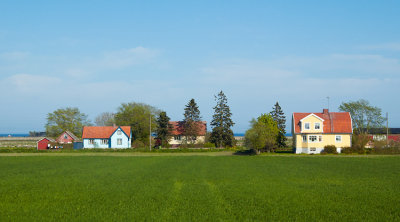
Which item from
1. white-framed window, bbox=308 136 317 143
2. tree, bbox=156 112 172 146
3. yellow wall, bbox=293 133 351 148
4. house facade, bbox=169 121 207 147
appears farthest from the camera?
house facade, bbox=169 121 207 147

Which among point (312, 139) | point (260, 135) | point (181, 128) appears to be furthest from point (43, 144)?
point (312, 139)

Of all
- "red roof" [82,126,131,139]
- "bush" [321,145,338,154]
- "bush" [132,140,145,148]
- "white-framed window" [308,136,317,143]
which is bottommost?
"bush" [321,145,338,154]

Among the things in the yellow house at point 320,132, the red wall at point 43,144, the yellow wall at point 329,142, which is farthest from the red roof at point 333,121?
the red wall at point 43,144

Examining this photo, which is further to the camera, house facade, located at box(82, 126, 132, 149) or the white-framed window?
house facade, located at box(82, 126, 132, 149)

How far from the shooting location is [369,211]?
49.0ft

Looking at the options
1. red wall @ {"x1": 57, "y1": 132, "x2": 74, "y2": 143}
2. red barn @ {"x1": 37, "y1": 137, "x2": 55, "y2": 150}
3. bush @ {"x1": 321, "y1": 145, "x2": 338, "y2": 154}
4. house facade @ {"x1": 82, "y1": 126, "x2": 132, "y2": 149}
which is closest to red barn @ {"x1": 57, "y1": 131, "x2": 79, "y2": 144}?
red wall @ {"x1": 57, "y1": 132, "x2": 74, "y2": 143}

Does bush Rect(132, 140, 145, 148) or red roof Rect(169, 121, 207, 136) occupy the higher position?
red roof Rect(169, 121, 207, 136)

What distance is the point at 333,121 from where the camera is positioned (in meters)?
66.9

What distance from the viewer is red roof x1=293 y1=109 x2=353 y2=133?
65.2 metres

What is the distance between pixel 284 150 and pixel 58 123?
59.3 metres

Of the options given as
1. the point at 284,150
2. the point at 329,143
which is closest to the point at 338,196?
the point at 329,143

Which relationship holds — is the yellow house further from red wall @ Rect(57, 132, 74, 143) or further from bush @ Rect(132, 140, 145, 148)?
red wall @ Rect(57, 132, 74, 143)

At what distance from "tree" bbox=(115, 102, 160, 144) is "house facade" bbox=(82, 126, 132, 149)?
313 inches

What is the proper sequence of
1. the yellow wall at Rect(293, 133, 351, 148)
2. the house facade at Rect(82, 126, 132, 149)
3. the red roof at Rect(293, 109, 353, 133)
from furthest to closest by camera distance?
the house facade at Rect(82, 126, 132, 149), the red roof at Rect(293, 109, 353, 133), the yellow wall at Rect(293, 133, 351, 148)
